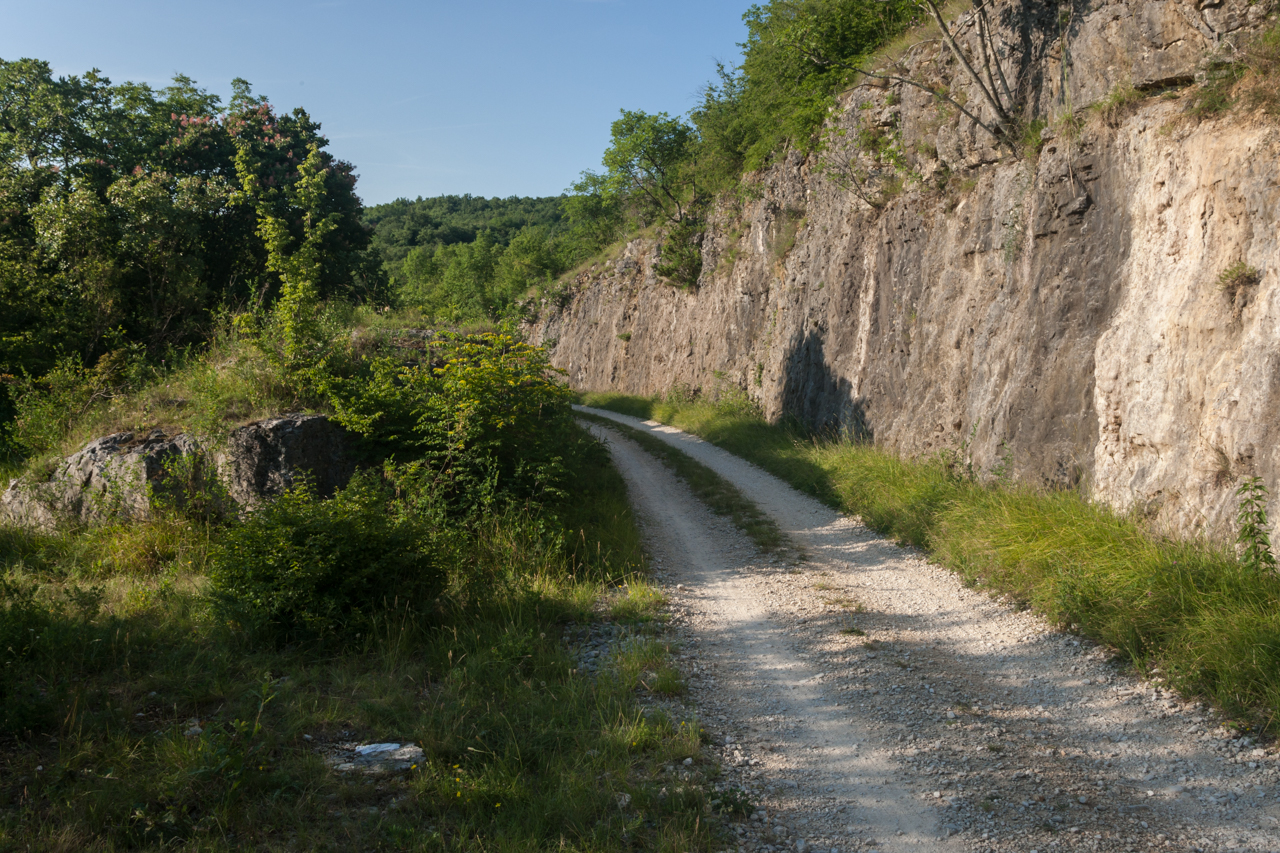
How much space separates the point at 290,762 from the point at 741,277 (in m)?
25.1

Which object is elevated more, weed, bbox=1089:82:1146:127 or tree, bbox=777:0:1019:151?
tree, bbox=777:0:1019:151

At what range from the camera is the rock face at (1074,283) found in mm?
7109

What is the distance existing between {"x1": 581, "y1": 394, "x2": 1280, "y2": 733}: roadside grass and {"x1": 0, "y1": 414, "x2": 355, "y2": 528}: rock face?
7792mm

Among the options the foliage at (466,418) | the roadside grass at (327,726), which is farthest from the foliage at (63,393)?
the foliage at (466,418)

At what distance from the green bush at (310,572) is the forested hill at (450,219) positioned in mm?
75918

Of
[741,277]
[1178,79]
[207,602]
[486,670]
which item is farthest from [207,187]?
[741,277]

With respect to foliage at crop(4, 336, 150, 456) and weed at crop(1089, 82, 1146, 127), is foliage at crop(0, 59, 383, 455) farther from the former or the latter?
weed at crop(1089, 82, 1146, 127)

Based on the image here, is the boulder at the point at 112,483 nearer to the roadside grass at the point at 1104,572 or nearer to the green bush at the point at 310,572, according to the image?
the green bush at the point at 310,572

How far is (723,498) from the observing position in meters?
13.0

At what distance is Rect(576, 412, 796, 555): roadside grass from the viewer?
33.7 ft

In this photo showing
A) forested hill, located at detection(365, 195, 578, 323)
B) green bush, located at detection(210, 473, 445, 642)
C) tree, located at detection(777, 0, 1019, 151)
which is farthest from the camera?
forested hill, located at detection(365, 195, 578, 323)

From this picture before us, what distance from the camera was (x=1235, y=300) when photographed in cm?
707

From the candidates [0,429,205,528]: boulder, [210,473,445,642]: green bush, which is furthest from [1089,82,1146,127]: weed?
[0,429,205,528]: boulder

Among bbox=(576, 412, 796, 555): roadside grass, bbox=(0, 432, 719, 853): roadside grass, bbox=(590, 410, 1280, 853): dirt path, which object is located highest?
bbox=(576, 412, 796, 555): roadside grass
